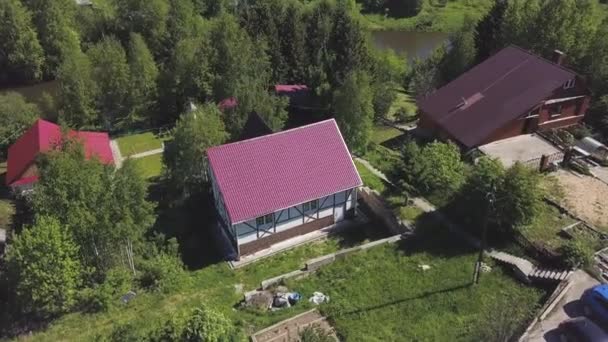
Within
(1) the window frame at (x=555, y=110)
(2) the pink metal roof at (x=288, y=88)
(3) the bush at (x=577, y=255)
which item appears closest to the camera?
(3) the bush at (x=577, y=255)

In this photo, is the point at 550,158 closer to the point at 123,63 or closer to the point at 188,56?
the point at 188,56

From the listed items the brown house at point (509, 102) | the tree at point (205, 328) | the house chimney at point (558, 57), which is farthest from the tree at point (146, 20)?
the tree at point (205, 328)

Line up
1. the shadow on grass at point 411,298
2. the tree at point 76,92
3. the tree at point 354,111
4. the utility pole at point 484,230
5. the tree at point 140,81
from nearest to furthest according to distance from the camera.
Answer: the shadow on grass at point 411,298 < the utility pole at point 484,230 < the tree at point 354,111 < the tree at point 76,92 < the tree at point 140,81

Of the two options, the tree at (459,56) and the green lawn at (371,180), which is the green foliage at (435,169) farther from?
the tree at (459,56)

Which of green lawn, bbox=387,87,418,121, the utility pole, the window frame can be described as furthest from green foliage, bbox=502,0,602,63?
the utility pole

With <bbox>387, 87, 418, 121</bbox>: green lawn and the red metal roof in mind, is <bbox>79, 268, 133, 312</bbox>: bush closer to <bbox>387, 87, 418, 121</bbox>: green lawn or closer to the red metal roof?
the red metal roof

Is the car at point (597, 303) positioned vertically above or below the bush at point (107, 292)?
above
